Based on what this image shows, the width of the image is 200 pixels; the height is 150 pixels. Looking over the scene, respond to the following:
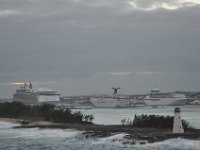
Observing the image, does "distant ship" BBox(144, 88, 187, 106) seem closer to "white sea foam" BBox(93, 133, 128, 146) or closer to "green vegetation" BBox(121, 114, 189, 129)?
"green vegetation" BBox(121, 114, 189, 129)

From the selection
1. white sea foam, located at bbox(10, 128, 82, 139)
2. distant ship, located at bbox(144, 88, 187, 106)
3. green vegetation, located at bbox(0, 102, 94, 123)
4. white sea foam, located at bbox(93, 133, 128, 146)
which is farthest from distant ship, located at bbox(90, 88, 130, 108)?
white sea foam, located at bbox(93, 133, 128, 146)

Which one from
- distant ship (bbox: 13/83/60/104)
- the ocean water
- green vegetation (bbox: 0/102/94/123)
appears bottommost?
the ocean water

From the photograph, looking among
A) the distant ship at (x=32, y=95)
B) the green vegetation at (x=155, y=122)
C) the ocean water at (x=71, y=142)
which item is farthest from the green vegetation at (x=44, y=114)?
the distant ship at (x=32, y=95)

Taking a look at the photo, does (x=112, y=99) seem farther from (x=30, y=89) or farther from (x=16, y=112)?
(x=16, y=112)

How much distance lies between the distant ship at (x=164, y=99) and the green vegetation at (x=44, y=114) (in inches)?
4556

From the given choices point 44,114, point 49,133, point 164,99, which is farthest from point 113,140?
point 164,99

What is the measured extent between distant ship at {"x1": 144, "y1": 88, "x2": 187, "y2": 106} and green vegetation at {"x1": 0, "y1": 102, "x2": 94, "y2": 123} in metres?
116

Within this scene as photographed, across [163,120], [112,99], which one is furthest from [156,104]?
[163,120]

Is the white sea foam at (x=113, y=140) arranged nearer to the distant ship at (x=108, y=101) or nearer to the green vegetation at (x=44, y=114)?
the green vegetation at (x=44, y=114)

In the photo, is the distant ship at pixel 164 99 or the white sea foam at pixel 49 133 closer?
the white sea foam at pixel 49 133

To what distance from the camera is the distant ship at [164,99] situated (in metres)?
192

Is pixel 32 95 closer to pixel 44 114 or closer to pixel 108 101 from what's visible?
pixel 108 101

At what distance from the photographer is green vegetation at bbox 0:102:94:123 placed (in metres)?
54.3

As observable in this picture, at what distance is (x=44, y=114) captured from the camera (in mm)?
67688
